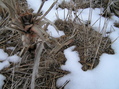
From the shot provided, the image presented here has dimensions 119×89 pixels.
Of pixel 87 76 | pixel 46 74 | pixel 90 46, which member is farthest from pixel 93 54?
pixel 46 74

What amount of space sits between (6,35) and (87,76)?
2.18 feet

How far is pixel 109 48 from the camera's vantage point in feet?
2.73

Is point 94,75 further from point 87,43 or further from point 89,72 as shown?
point 87,43

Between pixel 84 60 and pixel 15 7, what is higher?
pixel 15 7

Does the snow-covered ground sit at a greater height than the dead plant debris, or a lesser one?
lesser

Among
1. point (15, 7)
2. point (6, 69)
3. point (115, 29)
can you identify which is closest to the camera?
point (15, 7)

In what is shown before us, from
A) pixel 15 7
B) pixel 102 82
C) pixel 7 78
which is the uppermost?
pixel 15 7

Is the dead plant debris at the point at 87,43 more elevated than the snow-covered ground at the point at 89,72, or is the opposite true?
the dead plant debris at the point at 87,43

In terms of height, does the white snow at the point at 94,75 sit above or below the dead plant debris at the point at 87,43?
below

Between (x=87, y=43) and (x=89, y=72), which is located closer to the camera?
(x=89, y=72)

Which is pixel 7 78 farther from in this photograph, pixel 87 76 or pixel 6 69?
Answer: pixel 87 76

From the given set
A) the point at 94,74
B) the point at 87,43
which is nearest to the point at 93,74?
the point at 94,74

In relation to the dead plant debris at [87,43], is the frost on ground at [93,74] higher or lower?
lower

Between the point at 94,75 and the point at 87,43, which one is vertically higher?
the point at 87,43
